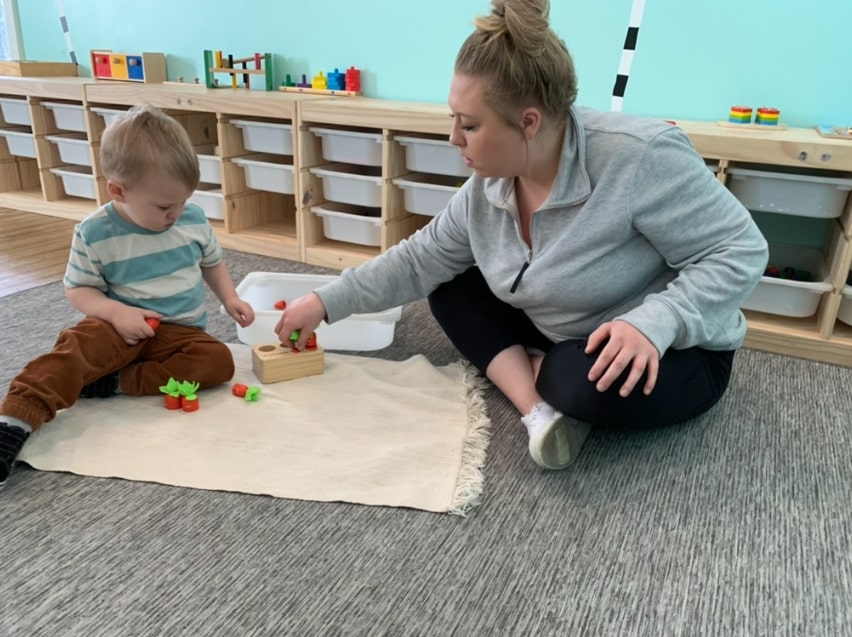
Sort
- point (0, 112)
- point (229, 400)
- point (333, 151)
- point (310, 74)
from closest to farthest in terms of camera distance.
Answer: point (229, 400) < point (333, 151) < point (310, 74) < point (0, 112)

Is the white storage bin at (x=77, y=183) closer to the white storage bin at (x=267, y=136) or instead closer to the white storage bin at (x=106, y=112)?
the white storage bin at (x=106, y=112)

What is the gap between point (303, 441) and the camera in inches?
41.4

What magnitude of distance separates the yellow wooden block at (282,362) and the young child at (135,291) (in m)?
0.06

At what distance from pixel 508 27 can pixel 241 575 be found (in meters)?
0.73

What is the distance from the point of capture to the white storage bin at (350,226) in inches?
75.8

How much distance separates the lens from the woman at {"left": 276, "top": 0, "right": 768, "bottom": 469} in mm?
903

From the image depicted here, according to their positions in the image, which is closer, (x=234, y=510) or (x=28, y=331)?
(x=234, y=510)

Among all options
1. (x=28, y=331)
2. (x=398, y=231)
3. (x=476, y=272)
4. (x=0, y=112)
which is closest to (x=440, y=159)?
(x=398, y=231)

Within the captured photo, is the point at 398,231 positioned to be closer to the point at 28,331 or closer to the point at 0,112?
the point at 28,331

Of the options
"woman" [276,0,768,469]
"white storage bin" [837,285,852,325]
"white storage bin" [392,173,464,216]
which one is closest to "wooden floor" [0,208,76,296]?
"white storage bin" [392,173,464,216]

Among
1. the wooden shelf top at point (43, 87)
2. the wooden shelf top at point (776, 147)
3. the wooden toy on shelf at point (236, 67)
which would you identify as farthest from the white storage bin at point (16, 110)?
the wooden shelf top at point (776, 147)

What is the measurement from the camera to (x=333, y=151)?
A: 1.92m

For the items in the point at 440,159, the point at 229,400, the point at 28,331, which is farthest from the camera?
the point at 440,159

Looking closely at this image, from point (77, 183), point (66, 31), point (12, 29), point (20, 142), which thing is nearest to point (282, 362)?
point (77, 183)
